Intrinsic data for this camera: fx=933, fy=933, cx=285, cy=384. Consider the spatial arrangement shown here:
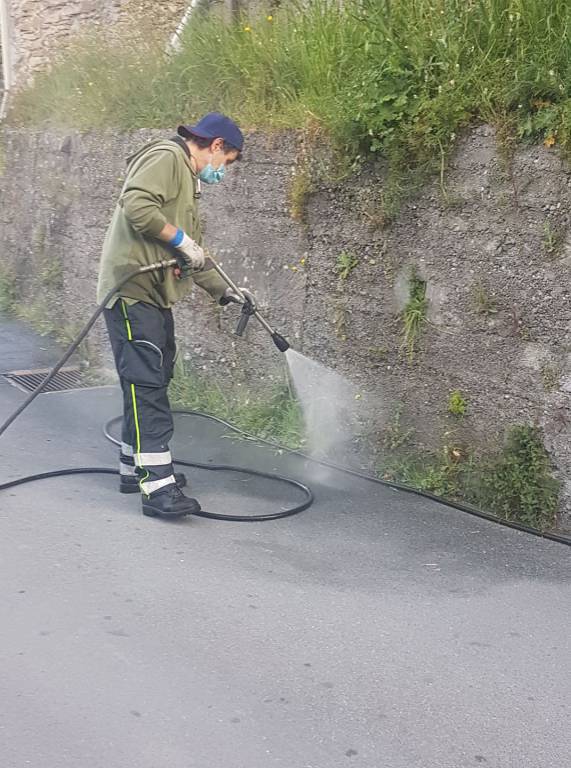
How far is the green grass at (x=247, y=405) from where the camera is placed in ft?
19.3

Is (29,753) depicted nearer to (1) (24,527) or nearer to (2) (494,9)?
(1) (24,527)

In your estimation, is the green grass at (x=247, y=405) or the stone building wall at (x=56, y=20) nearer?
the green grass at (x=247, y=405)

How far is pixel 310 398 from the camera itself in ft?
18.9

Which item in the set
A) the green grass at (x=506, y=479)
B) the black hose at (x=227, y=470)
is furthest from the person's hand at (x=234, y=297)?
the green grass at (x=506, y=479)

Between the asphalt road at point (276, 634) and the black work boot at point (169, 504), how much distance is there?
0.21 feet

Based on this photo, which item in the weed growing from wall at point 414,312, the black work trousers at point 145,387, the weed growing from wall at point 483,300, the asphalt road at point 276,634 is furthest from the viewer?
the weed growing from wall at point 414,312

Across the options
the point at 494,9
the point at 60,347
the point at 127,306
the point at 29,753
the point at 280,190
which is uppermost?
the point at 494,9

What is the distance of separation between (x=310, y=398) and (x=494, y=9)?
2.42 metres

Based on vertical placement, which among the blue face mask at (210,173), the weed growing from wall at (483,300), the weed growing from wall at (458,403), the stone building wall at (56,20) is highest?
the stone building wall at (56,20)

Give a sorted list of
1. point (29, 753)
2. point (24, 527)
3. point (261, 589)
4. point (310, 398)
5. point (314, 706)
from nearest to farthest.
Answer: point (29, 753), point (314, 706), point (261, 589), point (24, 527), point (310, 398)

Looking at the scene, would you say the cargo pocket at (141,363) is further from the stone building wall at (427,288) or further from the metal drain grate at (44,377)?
the metal drain grate at (44,377)

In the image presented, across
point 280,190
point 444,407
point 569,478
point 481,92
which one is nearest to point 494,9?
point 481,92

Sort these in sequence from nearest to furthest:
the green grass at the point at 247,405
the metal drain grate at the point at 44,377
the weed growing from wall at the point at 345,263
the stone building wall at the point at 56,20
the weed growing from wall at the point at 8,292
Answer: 1. the weed growing from wall at the point at 345,263
2. the green grass at the point at 247,405
3. the metal drain grate at the point at 44,377
4. the weed growing from wall at the point at 8,292
5. the stone building wall at the point at 56,20

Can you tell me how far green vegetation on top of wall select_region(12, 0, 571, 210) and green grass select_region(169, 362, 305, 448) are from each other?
1494 mm
